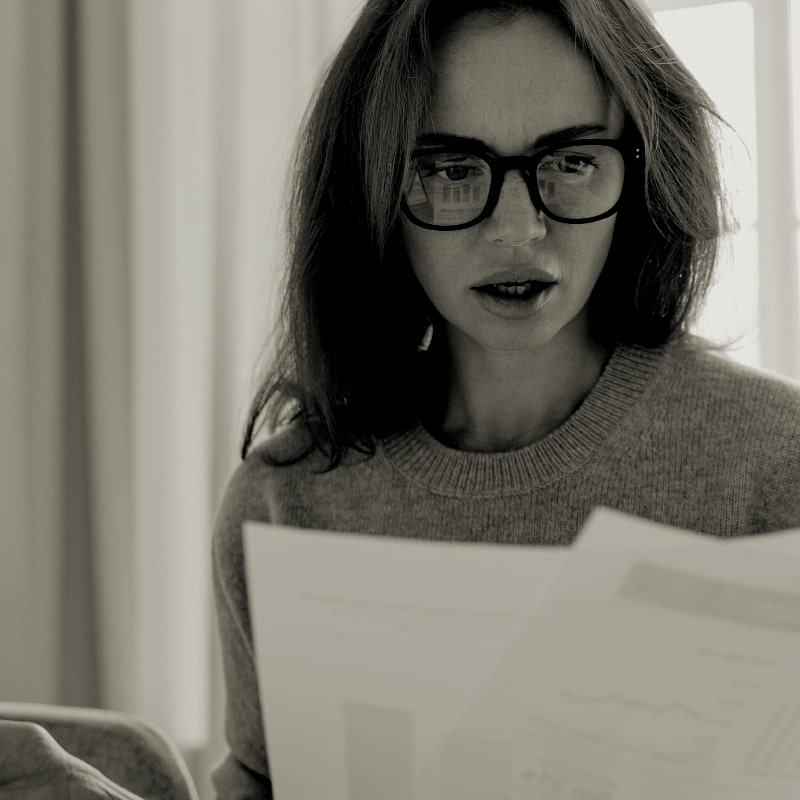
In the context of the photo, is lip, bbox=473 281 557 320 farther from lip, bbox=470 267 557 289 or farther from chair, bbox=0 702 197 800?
chair, bbox=0 702 197 800

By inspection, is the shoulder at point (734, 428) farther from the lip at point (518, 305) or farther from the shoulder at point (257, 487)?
the shoulder at point (257, 487)

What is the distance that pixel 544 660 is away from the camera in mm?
519

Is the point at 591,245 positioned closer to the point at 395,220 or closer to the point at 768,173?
the point at 395,220

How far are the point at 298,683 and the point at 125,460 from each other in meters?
1.45

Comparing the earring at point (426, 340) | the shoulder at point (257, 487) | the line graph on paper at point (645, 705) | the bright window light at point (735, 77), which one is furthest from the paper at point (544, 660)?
the bright window light at point (735, 77)

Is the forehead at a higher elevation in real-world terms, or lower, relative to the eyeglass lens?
higher

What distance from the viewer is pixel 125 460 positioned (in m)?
1.96

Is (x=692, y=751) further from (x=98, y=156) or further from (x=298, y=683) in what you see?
(x=98, y=156)

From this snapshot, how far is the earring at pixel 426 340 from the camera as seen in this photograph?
1.08 metres

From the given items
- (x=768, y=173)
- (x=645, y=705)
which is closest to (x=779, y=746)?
(x=645, y=705)

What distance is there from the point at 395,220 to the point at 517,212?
0.46 ft

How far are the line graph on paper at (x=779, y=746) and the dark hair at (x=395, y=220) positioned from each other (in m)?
0.48

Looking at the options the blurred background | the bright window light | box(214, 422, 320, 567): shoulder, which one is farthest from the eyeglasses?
the blurred background

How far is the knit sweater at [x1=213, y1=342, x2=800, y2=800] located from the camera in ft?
2.84
